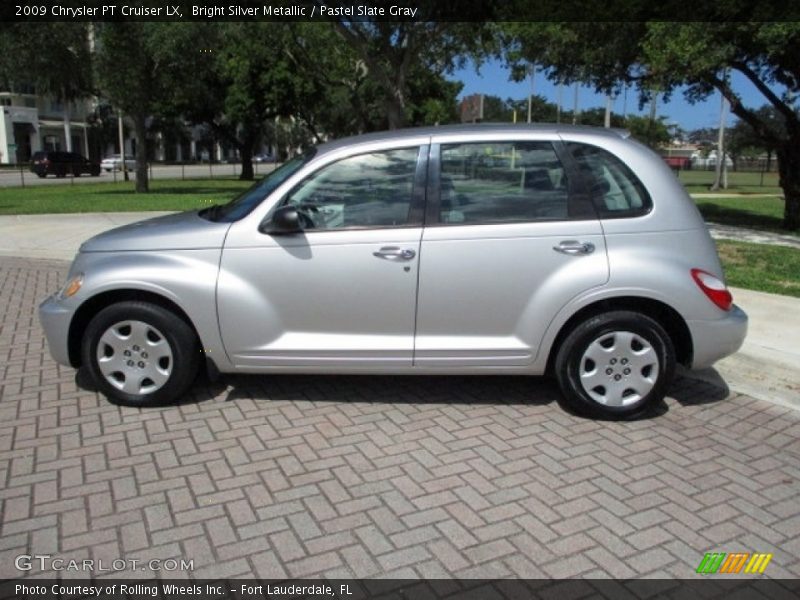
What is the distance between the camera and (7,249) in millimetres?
10648

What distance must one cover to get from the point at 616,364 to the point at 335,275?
1.88m

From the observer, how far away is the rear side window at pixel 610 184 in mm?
4340

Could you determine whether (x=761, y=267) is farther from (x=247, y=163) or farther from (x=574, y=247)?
(x=247, y=163)

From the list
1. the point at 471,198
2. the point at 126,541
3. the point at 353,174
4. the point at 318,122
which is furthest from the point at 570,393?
the point at 318,122

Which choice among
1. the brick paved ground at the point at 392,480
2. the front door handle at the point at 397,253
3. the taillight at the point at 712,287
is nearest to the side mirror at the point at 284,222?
the front door handle at the point at 397,253

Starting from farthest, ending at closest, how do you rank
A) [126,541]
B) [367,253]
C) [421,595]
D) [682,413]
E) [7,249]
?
[7,249]
[682,413]
[367,253]
[126,541]
[421,595]

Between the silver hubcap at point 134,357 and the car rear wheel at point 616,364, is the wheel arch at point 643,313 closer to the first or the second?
the car rear wheel at point 616,364

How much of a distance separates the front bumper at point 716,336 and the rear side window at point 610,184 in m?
0.83

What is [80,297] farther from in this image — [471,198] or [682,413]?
[682,413]

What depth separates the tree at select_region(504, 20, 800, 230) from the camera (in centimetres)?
1123

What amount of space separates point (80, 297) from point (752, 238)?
11.7m

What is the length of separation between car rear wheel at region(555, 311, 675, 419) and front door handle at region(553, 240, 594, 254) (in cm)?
43

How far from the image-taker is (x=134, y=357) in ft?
14.6

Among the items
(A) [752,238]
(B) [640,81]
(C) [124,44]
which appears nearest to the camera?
(A) [752,238]
